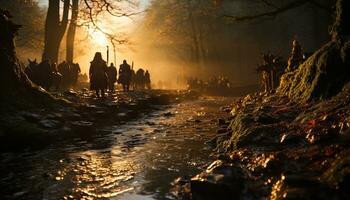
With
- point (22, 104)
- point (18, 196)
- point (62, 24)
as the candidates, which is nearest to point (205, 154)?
point (18, 196)

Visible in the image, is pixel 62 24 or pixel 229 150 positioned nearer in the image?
pixel 229 150

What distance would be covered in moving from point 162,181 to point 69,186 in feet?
5.36

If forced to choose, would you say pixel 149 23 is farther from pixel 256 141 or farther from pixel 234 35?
pixel 256 141

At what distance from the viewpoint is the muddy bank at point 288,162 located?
5445 mm

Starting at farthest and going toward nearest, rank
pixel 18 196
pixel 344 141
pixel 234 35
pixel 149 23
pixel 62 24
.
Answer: pixel 149 23, pixel 234 35, pixel 62 24, pixel 18 196, pixel 344 141

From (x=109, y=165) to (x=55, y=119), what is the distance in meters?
5.29

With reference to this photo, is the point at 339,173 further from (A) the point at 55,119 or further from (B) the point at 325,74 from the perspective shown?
(A) the point at 55,119

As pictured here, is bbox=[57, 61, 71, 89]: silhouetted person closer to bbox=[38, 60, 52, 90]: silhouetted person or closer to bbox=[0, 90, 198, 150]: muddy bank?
bbox=[38, 60, 52, 90]: silhouetted person

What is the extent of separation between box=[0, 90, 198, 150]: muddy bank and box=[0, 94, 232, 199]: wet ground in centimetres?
58

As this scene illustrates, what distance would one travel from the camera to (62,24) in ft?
89.9

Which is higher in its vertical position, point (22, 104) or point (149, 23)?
point (149, 23)

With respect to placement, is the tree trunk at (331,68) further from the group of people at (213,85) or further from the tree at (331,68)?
the group of people at (213,85)

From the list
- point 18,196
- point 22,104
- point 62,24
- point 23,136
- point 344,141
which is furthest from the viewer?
point 62,24

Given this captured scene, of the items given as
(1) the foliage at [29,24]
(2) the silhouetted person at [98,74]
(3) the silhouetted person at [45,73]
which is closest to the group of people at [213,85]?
(1) the foliage at [29,24]
